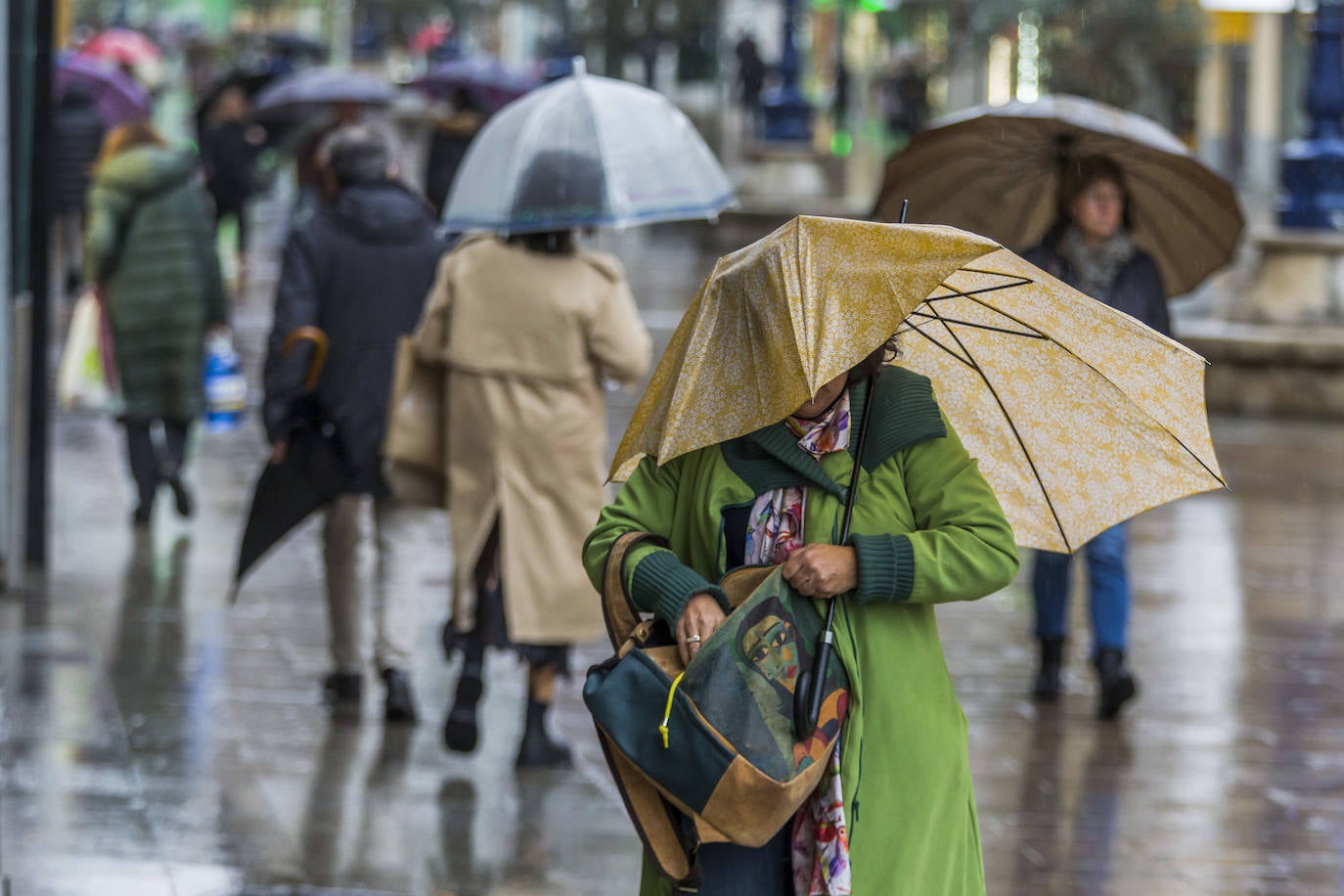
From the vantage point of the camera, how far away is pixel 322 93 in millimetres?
16719

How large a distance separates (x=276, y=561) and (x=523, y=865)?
427cm

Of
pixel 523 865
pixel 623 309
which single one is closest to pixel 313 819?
pixel 523 865

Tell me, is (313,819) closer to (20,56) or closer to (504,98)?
(20,56)

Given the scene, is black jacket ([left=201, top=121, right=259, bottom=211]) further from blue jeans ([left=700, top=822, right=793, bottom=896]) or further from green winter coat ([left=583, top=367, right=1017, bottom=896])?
blue jeans ([left=700, top=822, right=793, bottom=896])

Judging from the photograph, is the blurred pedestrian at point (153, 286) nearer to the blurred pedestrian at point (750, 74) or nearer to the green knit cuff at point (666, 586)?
the green knit cuff at point (666, 586)

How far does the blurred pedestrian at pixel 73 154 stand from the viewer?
757 inches

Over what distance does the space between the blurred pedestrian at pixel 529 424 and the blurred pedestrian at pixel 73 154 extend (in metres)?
13.4

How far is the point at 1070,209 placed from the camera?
679 centimetres

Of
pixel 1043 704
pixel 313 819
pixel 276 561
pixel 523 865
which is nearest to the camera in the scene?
pixel 523 865

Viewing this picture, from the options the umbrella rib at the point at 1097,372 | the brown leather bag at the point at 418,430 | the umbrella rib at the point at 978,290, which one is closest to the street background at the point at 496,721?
the brown leather bag at the point at 418,430

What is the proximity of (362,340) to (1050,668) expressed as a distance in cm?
262

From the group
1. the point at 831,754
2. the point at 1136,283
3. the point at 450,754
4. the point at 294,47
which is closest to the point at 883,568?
the point at 831,754

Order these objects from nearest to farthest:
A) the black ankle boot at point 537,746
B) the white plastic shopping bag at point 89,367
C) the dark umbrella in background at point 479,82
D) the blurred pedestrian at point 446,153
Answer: the black ankle boot at point 537,746 → the white plastic shopping bag at point 89,367 → the blurred pedestrian at point 446,153 → the dark umbrella in background at point 479,82

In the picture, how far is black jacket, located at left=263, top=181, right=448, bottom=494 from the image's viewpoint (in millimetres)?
6770
